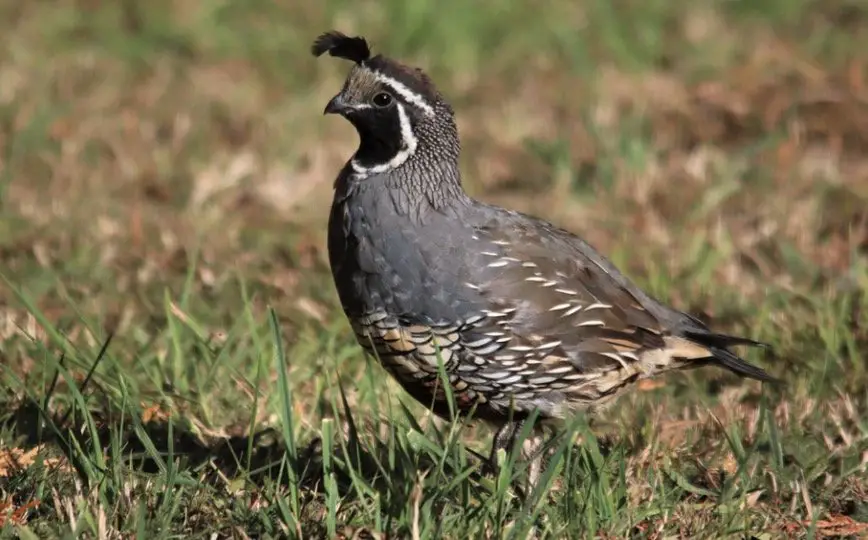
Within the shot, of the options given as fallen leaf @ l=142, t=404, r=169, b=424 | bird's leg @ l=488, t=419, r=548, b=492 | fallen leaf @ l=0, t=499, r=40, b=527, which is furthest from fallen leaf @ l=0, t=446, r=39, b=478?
bird's leg @ l=488, t=419, r=548, b=492

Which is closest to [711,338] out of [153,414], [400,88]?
[400,88]

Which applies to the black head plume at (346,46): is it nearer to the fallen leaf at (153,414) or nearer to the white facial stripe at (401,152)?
the white facial stripe at (401,152)

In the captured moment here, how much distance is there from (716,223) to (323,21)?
3.18 metres

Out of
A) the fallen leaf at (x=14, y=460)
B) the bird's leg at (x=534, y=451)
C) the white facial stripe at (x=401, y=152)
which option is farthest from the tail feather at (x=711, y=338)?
the fallen leaf at (x=14, y=460)

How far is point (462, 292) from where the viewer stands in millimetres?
3830

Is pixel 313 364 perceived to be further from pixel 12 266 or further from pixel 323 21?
pixel 323 21

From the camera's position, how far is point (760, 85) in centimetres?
720

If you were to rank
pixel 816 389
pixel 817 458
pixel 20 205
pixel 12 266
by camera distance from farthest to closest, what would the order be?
pixel 20 205, pixel 12 266, pixel 816 389, pixel 817 458

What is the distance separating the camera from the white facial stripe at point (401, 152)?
4055 mm

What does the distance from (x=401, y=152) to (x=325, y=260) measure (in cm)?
164

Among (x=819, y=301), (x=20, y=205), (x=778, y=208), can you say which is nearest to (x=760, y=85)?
(x=778, y=208)

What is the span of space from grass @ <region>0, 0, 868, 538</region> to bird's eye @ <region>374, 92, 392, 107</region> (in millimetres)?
667

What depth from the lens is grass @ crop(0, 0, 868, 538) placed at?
3.43 m

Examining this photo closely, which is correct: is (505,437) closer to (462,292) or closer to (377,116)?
(462,292)
